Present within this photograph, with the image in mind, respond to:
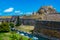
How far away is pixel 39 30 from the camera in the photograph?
4047 cm

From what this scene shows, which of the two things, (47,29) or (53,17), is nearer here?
(47,29)

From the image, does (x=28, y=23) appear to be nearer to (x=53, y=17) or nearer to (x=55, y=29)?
(x=53, y=17)

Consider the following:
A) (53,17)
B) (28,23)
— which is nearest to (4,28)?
(53,17)

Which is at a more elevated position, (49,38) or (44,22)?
(44,22)

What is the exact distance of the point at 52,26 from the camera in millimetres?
35250

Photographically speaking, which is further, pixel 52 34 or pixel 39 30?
pixel 39 30

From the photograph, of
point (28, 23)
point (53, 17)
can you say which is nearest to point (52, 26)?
point (53, 17)

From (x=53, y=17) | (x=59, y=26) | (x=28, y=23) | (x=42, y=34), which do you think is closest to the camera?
(x=59, y=26)

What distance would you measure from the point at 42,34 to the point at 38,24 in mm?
4452

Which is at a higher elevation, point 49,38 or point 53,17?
point 53,17

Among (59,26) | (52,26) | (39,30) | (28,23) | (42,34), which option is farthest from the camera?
(28,23)

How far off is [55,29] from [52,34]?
0.98 meters

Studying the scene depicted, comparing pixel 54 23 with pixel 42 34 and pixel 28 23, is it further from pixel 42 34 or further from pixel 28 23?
pixel 28 23

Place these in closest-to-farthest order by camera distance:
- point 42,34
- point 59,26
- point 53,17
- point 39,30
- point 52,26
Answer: point 59,26
point 52,26
point 42,34
point 39,30
point 53,17
